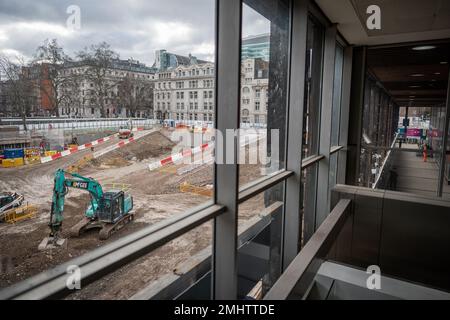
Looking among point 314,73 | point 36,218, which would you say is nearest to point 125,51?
point 36,218

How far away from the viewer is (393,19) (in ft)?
12.6

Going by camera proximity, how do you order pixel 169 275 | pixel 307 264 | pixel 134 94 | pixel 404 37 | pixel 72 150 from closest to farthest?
pixel 72 150 → pixel 134 94 → pixel 169 275 → pixel 307 264 → pixel 404 37

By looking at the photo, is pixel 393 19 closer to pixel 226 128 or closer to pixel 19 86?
pixel 226 128

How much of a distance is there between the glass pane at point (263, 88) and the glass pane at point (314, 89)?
0.69 m

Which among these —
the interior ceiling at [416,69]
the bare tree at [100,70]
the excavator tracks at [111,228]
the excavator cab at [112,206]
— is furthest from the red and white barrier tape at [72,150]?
the interior ceiling at [416,69]

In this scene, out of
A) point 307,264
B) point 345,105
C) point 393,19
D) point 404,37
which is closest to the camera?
point 307,264

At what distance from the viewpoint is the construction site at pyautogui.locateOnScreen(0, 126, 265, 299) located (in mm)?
1098

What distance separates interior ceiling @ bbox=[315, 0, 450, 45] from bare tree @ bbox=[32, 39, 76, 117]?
2915 mm

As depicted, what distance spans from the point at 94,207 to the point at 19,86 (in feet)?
1.78

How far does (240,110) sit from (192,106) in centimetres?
34

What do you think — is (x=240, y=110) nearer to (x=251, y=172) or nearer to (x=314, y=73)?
(x=251, y=172)

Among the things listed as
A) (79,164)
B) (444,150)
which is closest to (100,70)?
(79,164)

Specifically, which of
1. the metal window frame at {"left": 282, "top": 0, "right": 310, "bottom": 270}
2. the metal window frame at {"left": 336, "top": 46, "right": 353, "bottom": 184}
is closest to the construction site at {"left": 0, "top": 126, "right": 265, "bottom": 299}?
the metal window frame at {"left": 282, "top": 0, "right": 310, "bottom": 270}

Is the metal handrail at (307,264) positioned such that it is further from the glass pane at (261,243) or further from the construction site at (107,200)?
the construction site at (107,200)
